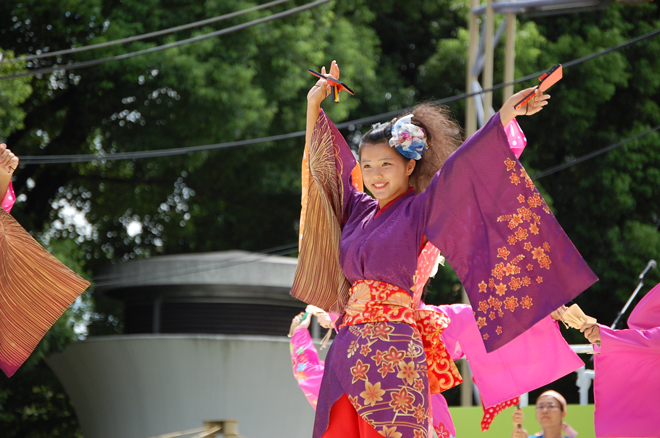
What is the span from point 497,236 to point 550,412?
136cm

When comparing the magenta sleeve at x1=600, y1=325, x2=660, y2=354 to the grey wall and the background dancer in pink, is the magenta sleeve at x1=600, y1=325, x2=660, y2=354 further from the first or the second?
the grey wall

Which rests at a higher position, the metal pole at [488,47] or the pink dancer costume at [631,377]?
the metal pole at [488,47]

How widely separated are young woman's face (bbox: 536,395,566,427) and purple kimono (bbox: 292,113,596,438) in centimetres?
124

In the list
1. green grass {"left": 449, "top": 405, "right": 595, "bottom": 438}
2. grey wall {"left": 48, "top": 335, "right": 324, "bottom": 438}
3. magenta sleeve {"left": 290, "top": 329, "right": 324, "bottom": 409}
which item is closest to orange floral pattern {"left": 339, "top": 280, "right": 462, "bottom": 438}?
magenta sleeve {"left": 290, "top": 329, "right": 324, "bottom": 409}

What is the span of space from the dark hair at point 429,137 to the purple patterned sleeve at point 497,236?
0.50ft

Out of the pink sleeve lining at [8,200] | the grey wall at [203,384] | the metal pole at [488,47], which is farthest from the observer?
the grey wall at [203,384]

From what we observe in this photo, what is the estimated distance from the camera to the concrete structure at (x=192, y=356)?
7215 mm

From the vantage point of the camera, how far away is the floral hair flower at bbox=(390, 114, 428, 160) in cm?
260

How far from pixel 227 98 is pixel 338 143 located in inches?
210

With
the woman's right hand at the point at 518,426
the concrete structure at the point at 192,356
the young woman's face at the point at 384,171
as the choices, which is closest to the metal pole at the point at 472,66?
the concrete structure at the point at 192,356

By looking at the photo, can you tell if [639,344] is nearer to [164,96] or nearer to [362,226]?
[362,226]

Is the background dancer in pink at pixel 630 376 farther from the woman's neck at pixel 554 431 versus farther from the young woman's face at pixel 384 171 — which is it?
the young woman's face at pixel 384 171

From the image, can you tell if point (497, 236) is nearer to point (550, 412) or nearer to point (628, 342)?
point (628, 342)

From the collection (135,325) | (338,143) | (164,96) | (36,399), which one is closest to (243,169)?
(164,96)
